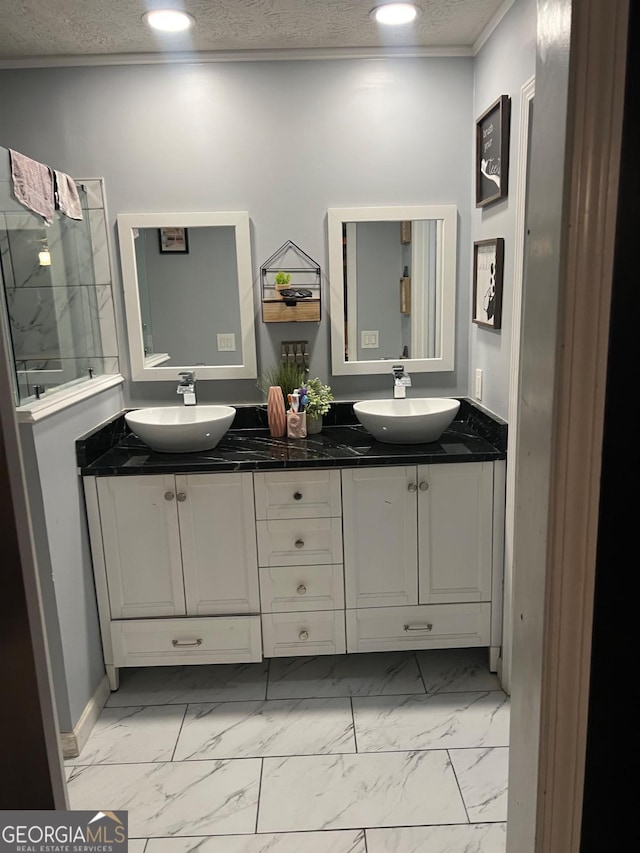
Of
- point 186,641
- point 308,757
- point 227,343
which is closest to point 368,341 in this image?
point 227,343

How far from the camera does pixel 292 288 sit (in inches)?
107

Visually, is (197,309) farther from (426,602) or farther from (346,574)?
(426,602)

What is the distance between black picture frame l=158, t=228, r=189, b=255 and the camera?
2.71 metres

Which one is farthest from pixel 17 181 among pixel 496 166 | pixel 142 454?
pixel 496 166

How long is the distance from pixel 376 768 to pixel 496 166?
2.19 meters

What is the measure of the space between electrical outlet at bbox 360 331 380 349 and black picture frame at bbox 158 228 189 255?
2.86 ft

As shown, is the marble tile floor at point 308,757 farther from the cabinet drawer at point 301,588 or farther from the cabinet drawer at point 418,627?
the cabinet drawer at point 301,588

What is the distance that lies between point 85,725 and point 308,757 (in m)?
0.81

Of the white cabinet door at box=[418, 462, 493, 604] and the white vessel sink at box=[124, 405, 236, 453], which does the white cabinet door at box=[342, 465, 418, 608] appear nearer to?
the white cabinet door at box=[418, 462, 493, 604]

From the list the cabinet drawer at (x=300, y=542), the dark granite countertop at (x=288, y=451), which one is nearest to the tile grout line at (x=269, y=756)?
the cabinet drawer at (x=300, y=542)

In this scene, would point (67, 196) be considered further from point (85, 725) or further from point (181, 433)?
point (85, 725)

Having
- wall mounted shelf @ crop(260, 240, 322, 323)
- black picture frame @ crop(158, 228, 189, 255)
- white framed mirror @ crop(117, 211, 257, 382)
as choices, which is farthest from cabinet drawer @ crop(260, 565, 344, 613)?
black picture frame @ crop(158, 228, 189, 255)

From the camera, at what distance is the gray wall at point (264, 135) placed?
2.59 m

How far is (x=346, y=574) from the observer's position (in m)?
2.39
